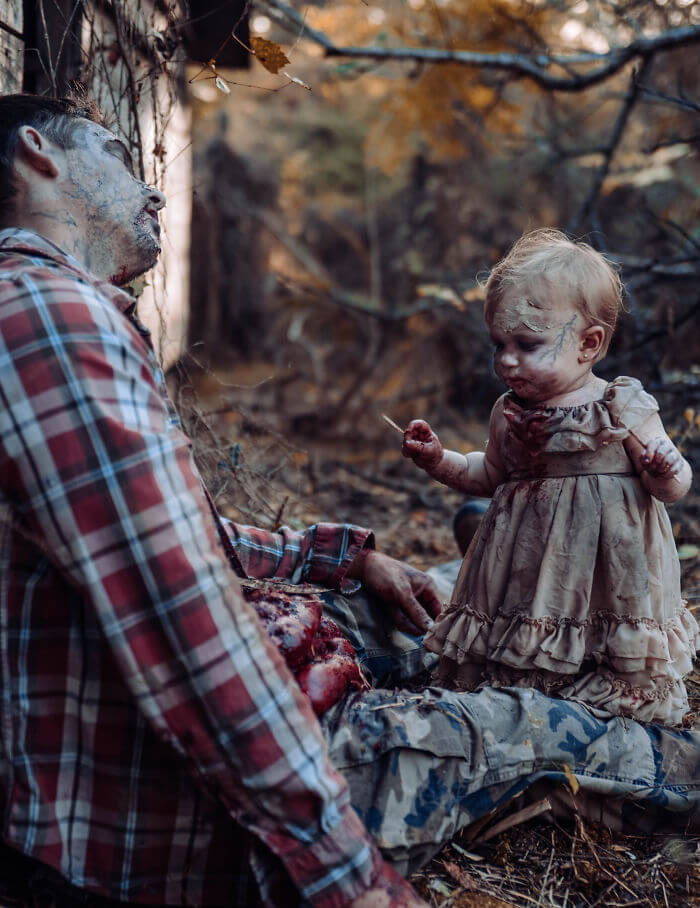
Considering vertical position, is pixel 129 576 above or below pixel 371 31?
below

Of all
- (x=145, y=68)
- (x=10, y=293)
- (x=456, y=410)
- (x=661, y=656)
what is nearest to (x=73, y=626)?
(x=10, y=293)

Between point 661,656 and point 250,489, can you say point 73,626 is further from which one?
point 250,489

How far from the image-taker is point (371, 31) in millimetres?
6457

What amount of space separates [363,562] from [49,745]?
1.21m

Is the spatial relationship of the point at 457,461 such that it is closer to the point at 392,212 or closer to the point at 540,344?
the point at 540,344

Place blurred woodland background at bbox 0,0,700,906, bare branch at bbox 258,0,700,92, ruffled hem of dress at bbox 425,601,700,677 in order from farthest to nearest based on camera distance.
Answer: bare branch at bbox 258,0,700,92, blurred woodland background at bbox 0,0,700,906, ruffled hem of dress at bbox 425,601,700,677

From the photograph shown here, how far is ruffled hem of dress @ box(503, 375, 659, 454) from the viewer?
6.37 ft

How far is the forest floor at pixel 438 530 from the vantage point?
5.56 feet

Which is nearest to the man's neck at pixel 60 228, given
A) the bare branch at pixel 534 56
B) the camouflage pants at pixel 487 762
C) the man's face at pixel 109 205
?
the man's face at pixel 109 205

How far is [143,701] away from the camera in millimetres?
1291

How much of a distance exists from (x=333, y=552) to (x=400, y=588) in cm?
24

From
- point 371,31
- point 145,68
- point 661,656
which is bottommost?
point 661,656

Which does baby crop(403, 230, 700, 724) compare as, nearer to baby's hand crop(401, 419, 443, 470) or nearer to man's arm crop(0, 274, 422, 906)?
baby's hand crop(401, 419, 443, 470)

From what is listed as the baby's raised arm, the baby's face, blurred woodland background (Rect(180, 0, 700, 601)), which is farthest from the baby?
blurred woodland background (Rect(180, 0, 700, 601))
